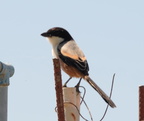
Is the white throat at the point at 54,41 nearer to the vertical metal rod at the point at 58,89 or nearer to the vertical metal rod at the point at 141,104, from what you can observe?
the vertical metal rod at the point at 58,89

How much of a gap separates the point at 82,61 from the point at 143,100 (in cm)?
507

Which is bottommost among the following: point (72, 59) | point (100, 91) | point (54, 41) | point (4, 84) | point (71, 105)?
point (71, 105)

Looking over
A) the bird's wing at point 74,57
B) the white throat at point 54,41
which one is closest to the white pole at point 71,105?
the bird's wing at point 74,57

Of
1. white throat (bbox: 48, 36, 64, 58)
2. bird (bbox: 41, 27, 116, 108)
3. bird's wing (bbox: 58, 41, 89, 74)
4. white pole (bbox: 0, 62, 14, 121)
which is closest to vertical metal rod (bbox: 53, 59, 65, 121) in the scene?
white pole (bbox: 0, 62, 14, 121)

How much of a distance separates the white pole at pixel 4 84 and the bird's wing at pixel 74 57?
13.9 feet

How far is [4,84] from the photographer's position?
6305 millimetres

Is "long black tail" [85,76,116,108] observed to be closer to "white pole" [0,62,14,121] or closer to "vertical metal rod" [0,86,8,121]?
"white pole" [0,62,14,121]

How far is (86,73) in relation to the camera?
10797mm

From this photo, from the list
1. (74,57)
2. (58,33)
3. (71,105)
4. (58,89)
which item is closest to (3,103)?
(58,89)

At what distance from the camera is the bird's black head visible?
1216 cm

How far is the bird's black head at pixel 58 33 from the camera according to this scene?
12164 mm

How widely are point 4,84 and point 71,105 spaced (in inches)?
35.8

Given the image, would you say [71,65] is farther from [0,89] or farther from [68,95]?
[0,89]

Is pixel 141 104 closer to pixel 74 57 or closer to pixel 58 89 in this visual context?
pixel 58 89
